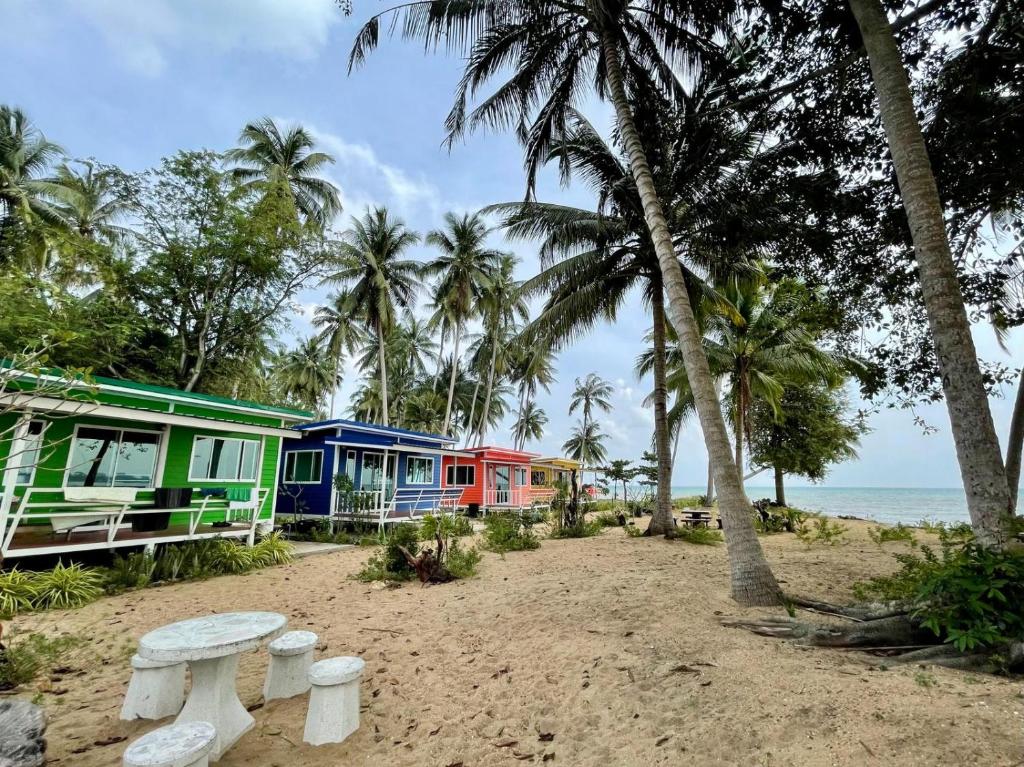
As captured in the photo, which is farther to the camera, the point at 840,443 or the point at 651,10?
the point at 840,443

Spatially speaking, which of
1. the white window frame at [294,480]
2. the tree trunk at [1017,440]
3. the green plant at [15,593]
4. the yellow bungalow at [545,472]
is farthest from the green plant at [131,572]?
the yellow bungalow at [545,472]

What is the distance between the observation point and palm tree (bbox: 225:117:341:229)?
70.5 ft

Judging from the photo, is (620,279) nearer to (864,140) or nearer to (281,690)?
(864,140)

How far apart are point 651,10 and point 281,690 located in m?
10.8

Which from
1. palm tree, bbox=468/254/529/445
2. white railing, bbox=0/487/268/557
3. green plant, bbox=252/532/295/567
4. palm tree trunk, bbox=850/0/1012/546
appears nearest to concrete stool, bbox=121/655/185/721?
white railing, bbox=0/487/268/557

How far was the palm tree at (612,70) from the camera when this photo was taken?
18.1 feet

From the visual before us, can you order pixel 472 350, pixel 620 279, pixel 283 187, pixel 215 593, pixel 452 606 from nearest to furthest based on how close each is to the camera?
pixel 452 606 < pixel 215 593 < pixel 620 279 < pixel 283 187 < pixel 472 350

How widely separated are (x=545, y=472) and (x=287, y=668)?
1020 inches

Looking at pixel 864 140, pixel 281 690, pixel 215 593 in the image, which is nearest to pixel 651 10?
pixel 864 140

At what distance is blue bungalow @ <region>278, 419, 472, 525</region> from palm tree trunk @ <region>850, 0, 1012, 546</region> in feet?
39.7

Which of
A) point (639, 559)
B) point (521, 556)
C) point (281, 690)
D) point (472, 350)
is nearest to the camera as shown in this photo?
point (281, 690)

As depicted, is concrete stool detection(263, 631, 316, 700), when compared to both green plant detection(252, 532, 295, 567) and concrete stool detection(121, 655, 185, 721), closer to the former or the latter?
concrete stool detection(121, 655, 185, 721)

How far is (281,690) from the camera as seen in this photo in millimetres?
3650

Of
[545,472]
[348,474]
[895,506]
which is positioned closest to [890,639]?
[348,474]
